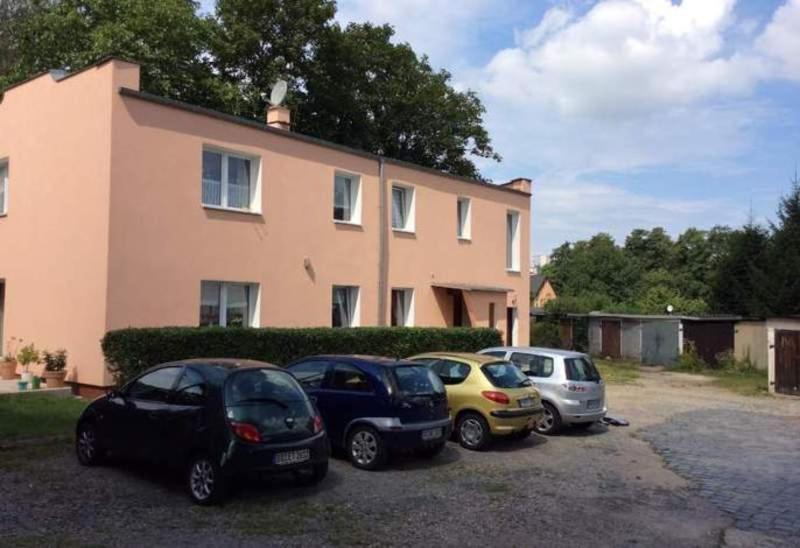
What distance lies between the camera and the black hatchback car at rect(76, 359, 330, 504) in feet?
24.6

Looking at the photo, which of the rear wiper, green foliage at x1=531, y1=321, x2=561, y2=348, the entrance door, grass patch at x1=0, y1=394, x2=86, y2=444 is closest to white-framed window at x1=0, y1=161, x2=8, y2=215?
grass patch at x1=0, y1=394, x2=86, y2=444

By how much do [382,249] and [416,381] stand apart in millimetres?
10554

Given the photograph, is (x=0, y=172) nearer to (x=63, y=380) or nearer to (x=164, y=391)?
(x=63, y=380)

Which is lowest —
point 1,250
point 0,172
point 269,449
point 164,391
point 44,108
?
point 269,449

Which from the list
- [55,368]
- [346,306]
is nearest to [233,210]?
[346,306]

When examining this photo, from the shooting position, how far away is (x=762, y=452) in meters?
12.2

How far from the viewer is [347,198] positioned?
19984mm

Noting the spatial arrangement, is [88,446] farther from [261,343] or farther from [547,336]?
[547,336]

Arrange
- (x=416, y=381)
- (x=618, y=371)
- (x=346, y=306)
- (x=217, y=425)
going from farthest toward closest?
(x=618, y=371)
(x=346, y=306)
(x=416, y=381)
(x=217, y=425)

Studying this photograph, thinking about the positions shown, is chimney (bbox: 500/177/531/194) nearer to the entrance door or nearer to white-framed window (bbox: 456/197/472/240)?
white-framed window (bbox: 456/197/472/240)

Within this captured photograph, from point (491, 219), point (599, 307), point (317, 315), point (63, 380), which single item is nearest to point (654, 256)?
point (599, 307)

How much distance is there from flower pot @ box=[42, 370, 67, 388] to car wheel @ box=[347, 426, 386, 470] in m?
7.40

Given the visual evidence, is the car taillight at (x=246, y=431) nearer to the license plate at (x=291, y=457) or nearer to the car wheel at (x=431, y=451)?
the license plate at (x=291, y=457)

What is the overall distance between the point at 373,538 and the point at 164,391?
10.2 feet
